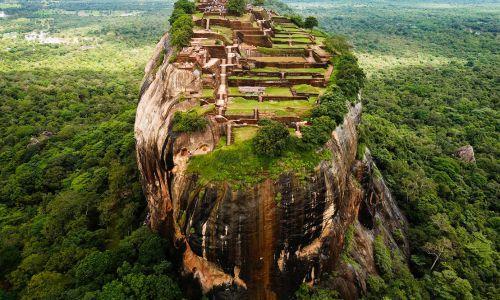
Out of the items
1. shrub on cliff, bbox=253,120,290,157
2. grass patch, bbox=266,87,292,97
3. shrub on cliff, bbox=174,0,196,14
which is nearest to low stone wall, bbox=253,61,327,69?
grass patch, bbox=266,87,292,97

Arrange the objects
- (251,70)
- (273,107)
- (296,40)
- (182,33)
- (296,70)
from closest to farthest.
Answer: (273,107), (251,70), (182,33), (296,70), (296,40)

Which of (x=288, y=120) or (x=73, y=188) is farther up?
(x=288, y=120)

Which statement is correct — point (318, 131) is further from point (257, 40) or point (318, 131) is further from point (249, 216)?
point (257, 40)

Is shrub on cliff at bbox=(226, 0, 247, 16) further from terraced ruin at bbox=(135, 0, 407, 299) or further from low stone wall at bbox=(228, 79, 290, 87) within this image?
low stone wall at bbox=(228, 79, 290, 87)

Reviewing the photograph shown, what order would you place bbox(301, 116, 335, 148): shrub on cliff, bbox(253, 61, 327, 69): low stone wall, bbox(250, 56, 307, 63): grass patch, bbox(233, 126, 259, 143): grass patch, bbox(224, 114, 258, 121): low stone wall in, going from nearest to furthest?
bbox(301, 116, 335, 148): shrub on cliff → bbox(233, 126, 259, 143): grass patch → bbox(224, 114, 258, 121): low stone wall → bbox(253, 61, 327, 69): low stone wall → bbox(250, 56, 307, 63): grass patch

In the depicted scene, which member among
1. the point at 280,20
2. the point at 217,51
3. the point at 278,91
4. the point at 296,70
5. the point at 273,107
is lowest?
the point at 273,107

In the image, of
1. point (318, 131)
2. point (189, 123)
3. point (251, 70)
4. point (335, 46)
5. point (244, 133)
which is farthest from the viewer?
point (335, 46)

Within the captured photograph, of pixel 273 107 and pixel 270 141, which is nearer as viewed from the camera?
pixel 270 141

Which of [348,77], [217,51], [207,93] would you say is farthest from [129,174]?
[348,77]
